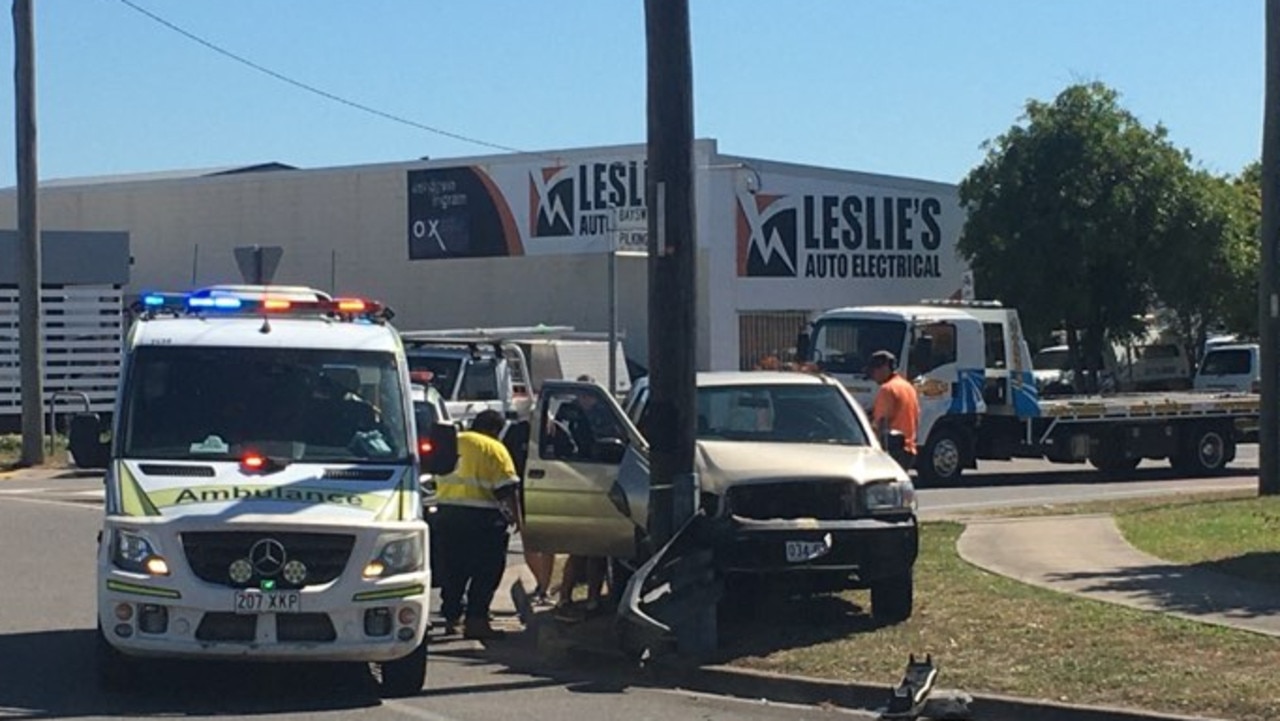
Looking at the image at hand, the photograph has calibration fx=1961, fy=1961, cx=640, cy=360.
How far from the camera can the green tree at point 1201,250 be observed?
138ft

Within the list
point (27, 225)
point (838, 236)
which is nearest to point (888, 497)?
point (27, 225)

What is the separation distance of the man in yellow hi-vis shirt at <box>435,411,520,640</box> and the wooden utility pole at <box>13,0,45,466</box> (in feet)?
65.8

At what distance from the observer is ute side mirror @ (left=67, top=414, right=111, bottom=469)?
1188 cm

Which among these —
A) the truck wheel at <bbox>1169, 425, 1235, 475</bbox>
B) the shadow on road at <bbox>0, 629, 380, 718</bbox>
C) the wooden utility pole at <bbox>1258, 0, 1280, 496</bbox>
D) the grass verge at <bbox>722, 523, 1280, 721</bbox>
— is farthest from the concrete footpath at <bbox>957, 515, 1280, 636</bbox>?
the truck wheel at <bbox>1169, 425, 1235, 475</bbox>

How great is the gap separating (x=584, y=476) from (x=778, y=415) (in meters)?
1.53

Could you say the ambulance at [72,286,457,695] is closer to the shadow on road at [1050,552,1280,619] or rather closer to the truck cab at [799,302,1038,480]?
the shadow on road at [1050,552,1280,619]

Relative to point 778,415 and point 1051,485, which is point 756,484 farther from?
point 1051,485

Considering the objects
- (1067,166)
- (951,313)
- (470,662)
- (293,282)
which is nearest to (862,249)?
(1067,166)

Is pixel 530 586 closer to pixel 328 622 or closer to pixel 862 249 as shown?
pixel 328 622

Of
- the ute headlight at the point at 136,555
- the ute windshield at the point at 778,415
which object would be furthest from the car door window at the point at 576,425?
the ute headlight at the point at 136,555

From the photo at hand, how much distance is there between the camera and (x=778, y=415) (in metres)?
14.7

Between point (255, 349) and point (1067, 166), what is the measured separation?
3240 cm

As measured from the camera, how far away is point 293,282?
165 feet

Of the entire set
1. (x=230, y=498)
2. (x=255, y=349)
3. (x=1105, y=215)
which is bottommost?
(x=230, y=498)
